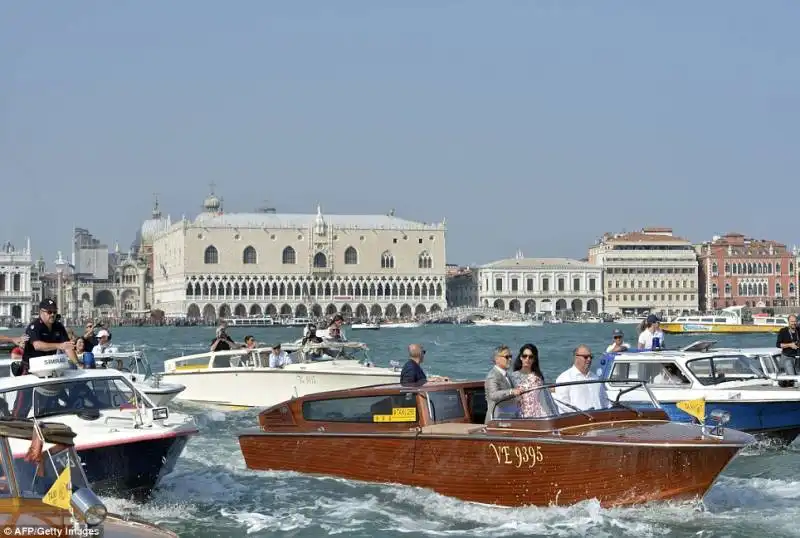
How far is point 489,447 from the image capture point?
912cm

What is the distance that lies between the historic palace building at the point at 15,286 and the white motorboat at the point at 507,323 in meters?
43.0

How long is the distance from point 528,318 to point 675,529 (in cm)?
10582

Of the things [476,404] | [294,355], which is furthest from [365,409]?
[294,355]

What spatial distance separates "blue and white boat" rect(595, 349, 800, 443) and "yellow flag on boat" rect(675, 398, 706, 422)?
46 mm

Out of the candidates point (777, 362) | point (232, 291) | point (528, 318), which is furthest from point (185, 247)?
point (777, 362)

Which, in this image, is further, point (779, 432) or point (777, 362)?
point (777, 362)

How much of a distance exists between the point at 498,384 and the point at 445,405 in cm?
84

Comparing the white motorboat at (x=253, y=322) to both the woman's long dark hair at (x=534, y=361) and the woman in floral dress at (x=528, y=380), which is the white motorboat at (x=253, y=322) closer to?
the woman's long dark hair at (x=534, y=361)

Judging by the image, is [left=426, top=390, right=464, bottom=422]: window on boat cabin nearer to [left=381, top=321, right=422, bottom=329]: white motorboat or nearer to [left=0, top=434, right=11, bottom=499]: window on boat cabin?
[left=0, top=434, right=11, bottom=499]: window on boat cabin

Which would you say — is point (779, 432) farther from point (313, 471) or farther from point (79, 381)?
point (79, 381)

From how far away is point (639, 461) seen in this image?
28.3ft

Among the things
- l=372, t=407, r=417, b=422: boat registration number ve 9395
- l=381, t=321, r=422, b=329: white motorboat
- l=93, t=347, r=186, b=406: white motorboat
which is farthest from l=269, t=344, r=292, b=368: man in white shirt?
l=381, t=321, r=422, b=329: white motorboat

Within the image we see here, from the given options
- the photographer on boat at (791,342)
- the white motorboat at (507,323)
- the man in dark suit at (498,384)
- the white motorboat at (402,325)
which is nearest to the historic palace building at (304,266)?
the white motorboat at (402,325)

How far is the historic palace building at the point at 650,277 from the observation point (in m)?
124
